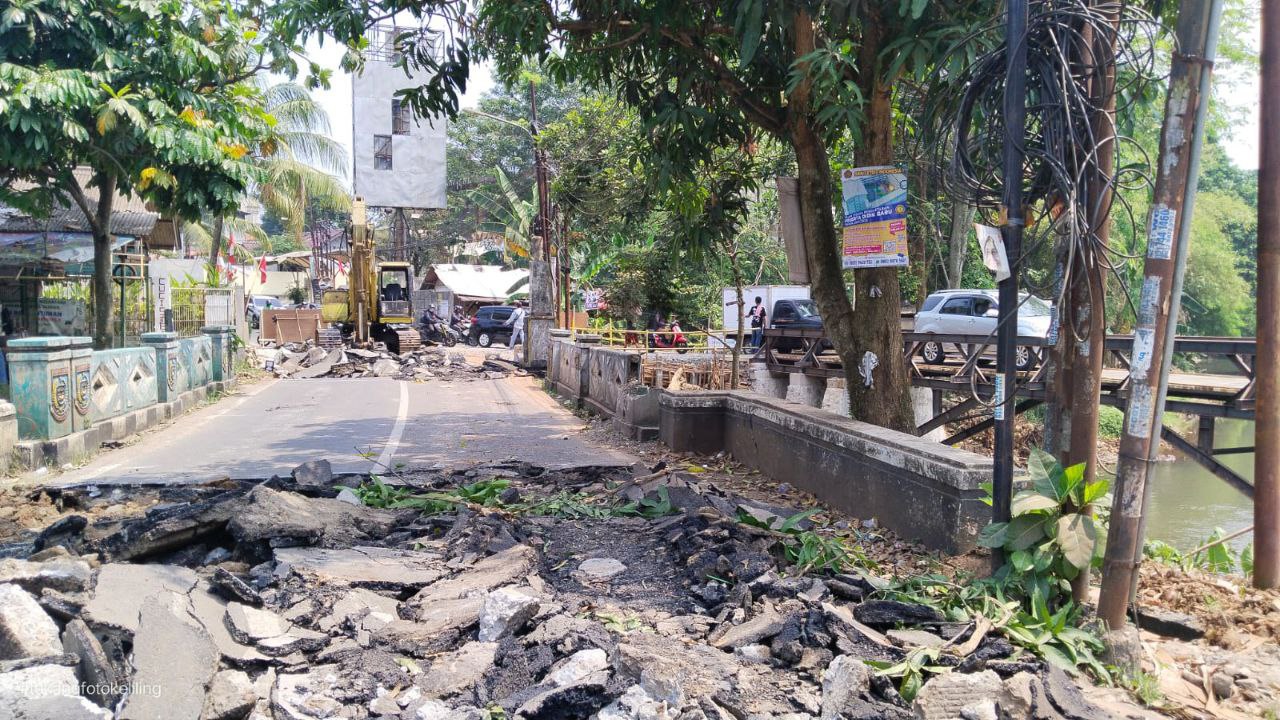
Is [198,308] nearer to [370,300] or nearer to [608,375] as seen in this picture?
[370,300]

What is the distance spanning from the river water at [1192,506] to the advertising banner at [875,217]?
9359mm

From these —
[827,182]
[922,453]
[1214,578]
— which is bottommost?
[1214,578]

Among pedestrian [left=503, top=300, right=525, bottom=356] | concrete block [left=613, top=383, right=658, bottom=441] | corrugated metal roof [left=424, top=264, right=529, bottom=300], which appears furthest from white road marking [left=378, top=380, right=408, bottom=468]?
corrugated metal roof [left=424, top=264, right=529, bottom=300]

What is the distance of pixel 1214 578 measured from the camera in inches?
235

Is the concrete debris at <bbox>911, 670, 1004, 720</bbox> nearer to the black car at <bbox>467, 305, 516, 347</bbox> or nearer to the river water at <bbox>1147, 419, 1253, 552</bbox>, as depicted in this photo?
the river water at <bbox>1147, 419, 1253, 552</bbox>

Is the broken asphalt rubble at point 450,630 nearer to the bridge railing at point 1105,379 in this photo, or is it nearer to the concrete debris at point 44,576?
the concrete debris at point 44,576

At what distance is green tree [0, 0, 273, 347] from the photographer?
12.1 m

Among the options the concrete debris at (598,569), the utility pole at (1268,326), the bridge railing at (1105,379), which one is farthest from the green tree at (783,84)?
the concrete debris at (598,569)

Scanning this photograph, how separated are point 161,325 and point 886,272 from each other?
17.9 meters

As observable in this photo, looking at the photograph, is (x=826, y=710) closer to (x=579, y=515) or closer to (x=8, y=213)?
(x=579, y=515)

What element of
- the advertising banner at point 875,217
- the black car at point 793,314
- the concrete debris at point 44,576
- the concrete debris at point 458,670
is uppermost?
the advertising banner at point 875,217

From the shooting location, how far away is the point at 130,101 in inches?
516

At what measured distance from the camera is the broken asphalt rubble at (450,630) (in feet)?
12.2

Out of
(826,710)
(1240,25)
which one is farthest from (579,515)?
(1240,25)
